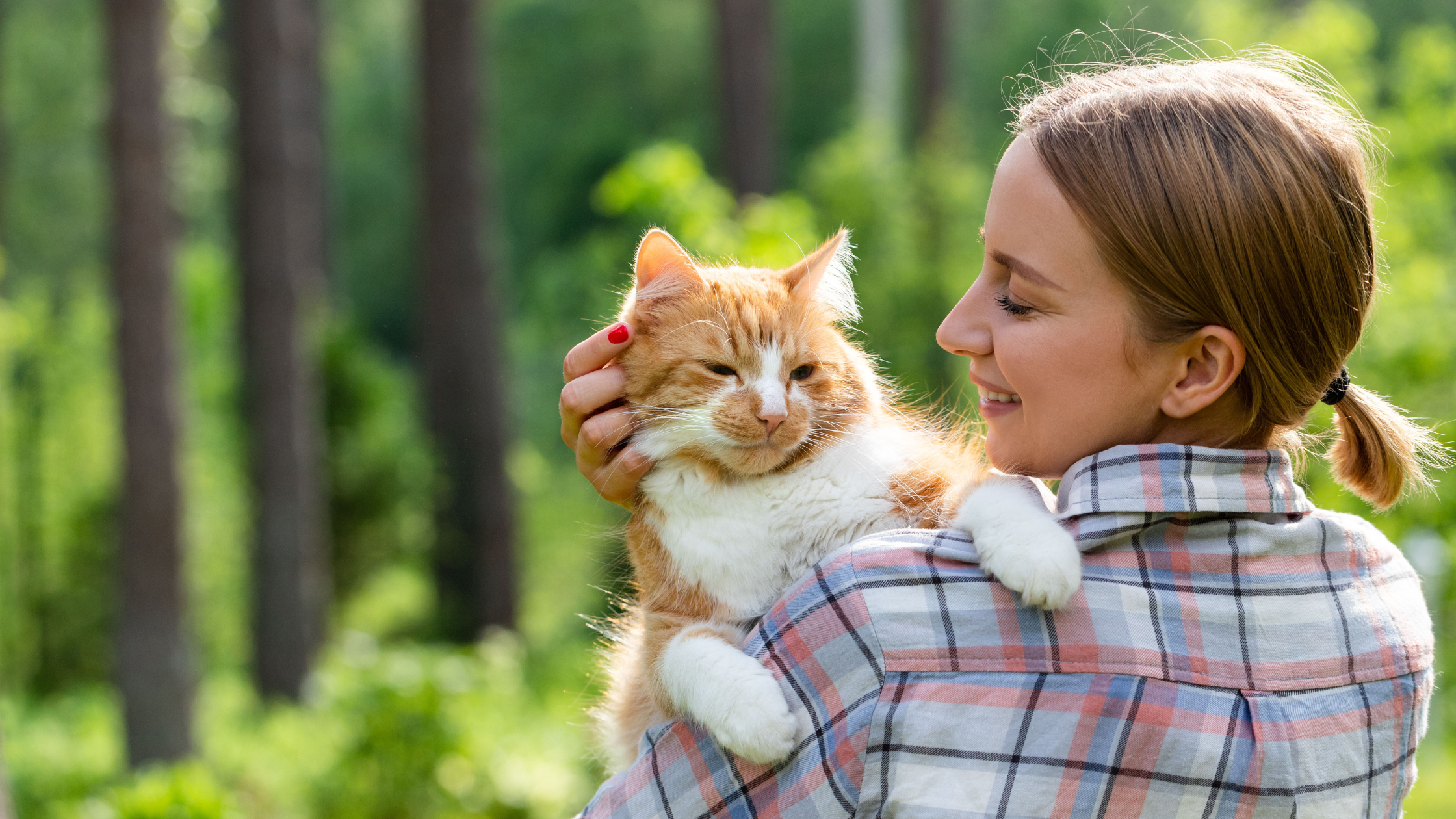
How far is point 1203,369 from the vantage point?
1.54 metres

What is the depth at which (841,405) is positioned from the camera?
6.77 feet

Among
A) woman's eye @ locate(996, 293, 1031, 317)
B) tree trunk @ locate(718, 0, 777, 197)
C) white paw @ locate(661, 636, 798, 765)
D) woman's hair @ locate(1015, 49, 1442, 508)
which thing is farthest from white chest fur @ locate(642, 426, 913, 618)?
tree trunk @ locate(718, 0, 777, 197)

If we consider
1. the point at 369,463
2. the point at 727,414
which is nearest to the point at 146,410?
the point at 369,463

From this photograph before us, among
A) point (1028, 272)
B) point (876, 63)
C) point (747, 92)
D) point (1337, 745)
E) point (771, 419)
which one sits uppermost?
point (1028, 272)

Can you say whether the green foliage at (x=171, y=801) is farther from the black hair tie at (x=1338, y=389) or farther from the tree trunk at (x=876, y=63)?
the tree trunk at (x=876, y=63)

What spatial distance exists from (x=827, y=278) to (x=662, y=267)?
36cm

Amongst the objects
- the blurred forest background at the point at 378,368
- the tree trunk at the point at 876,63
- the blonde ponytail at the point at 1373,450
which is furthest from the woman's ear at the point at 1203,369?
the tree trunk at the point at 876,63

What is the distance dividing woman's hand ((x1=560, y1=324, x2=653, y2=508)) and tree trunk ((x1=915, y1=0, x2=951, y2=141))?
505 inches

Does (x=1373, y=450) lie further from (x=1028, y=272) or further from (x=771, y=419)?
(x=771, y=419)

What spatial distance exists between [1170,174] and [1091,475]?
1.29 feet

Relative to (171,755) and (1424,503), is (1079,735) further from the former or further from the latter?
(171,755)

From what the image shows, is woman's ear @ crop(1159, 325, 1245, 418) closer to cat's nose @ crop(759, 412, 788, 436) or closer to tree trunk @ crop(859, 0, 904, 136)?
cat's nose @ crop(759, 412, 788, 436)

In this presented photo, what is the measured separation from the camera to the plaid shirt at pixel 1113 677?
4.24 feet

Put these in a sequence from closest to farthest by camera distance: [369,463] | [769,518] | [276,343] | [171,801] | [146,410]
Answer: [769,518] < [171,801] < [146,410] < [276,343] < [369,463]
